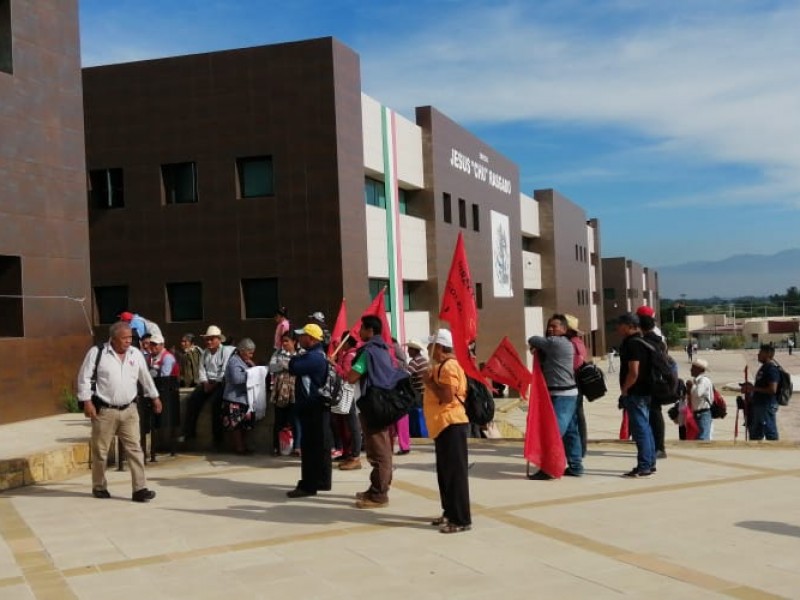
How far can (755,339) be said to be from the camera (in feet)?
369

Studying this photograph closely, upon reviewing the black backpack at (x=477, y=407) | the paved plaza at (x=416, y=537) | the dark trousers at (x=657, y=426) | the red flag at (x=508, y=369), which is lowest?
the paved plaza at (x=416, y=537)

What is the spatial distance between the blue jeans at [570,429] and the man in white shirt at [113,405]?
164 inches

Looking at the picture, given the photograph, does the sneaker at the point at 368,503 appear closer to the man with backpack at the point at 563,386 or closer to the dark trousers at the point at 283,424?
the man with backpack at the point at 563,386

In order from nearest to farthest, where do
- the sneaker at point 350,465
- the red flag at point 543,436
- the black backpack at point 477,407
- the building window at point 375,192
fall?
the black backpack at point 477,407, the red flag at point 543,436, the sneaker at point 350,465, the building window at point 375,192

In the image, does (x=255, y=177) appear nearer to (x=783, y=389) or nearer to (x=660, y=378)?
(x=783, y=389)

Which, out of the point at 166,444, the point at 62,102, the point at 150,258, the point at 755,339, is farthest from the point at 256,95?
the point at 755,339

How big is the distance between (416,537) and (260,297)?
680 inches

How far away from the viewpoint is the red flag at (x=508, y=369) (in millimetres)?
9969

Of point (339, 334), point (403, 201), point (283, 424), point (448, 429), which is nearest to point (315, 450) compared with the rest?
point (448, 429)

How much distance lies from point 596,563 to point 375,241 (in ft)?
64.7

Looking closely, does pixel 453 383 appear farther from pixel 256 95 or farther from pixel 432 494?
pixel 256 95

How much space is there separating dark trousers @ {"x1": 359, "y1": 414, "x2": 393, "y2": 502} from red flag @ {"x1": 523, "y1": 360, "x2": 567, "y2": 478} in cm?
185

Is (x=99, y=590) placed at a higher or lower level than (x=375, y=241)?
lower

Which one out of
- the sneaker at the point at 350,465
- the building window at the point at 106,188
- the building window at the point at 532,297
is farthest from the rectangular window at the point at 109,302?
the building window at the point at 532,297
